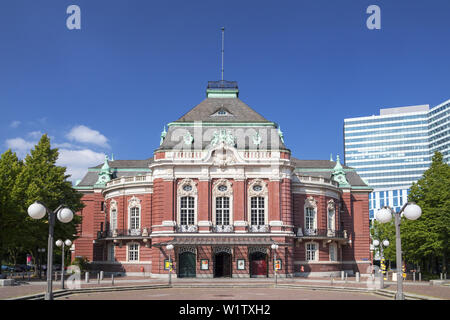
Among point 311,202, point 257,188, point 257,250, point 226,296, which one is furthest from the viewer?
point 311,202

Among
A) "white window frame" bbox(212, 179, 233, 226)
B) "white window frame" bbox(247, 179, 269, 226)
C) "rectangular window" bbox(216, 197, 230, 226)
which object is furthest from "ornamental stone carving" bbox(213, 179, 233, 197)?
"white window frame" bbox(247, 179, 269, 226)

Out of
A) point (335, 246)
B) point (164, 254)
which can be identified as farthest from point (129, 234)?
point (335, 246)

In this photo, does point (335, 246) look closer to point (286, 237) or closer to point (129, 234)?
point (286, 237)

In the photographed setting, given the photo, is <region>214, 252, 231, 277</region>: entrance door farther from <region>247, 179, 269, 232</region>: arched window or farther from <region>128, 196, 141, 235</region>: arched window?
<region>128, 196, 141, 235</region>: arched window

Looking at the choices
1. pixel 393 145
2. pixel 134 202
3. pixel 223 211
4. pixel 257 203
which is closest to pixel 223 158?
pixel 223 211

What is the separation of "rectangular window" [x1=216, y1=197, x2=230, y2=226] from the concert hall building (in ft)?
0.33

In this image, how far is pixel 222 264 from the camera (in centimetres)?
4950

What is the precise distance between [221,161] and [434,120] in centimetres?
14045

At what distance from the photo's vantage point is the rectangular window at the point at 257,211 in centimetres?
5044

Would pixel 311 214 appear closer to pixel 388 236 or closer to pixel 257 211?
pixel 257 211

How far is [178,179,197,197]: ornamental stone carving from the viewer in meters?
50.2

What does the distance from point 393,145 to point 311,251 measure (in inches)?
5237
